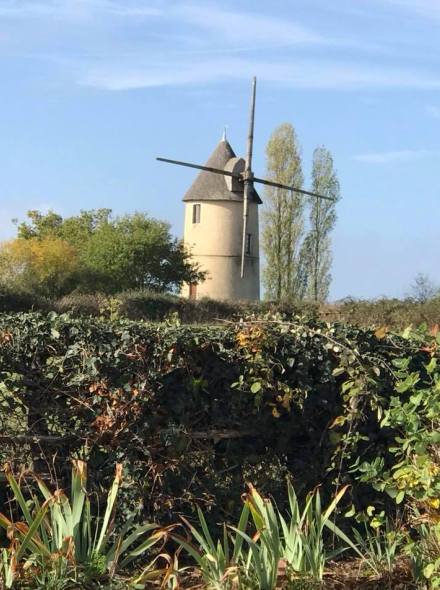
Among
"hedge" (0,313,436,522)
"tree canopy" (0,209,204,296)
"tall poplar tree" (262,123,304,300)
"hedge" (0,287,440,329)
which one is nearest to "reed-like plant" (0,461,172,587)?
"hedge" (0,313,436,522)

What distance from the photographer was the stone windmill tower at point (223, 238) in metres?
51.1

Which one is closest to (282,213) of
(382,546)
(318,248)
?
(318,248)

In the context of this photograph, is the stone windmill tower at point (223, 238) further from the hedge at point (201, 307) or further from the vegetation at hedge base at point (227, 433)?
the vegetation at hedge base at point (227, 433)

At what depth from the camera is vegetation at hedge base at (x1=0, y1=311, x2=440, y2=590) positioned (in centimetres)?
446

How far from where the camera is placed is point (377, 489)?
185 inches

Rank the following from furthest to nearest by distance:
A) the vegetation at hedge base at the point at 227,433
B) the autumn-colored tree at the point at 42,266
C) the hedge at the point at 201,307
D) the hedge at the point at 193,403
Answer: the autumn-colored tree at the point at 42,266 → the hedge at the point at 201,307 → the hedge at the point at 193,403 → the vegetation at hedge base at the point at 227,433

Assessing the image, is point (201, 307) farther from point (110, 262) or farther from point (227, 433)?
point (227, 433)

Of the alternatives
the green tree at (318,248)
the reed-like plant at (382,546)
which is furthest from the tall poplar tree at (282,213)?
the reed-like plant at (382,546)

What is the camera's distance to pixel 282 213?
54.9 meters

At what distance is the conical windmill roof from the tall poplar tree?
2.14 m

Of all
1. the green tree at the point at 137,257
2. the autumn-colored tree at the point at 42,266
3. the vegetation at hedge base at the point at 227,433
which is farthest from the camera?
the green tree at the point at 137,257

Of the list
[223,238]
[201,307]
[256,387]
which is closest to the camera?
[256,387]

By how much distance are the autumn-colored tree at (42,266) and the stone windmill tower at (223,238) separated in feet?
28.7

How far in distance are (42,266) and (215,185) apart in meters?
13.0
